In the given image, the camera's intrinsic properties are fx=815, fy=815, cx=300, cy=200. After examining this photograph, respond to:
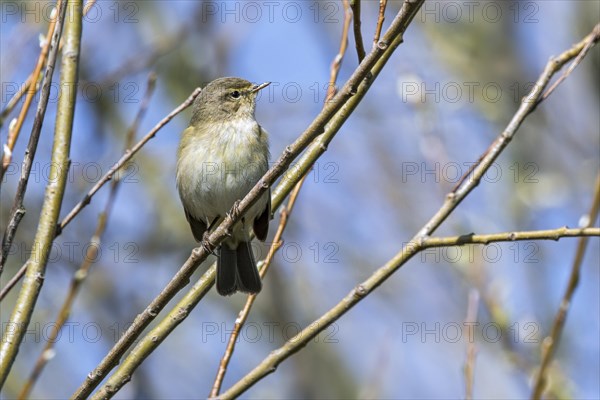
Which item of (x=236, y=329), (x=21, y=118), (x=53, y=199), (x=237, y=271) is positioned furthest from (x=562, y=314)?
(x=237, y=271)

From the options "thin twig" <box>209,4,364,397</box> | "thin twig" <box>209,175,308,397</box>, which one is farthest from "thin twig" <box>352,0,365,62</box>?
"thin twig" <box>209,175,308,397</box>

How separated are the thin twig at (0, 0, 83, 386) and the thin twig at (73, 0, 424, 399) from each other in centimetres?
26

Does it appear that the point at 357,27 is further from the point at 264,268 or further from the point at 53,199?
the point at 53,199

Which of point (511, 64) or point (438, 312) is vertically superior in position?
point (511, 64)

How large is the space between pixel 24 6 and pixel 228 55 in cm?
213

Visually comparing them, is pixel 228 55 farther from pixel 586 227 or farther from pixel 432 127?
pixel 586 227

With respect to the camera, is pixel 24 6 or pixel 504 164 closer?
pixel 24 6

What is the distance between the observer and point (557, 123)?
7328 mm

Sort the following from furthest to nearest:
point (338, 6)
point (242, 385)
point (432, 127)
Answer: point (338, 6), point (432, 127), point (242, 385)

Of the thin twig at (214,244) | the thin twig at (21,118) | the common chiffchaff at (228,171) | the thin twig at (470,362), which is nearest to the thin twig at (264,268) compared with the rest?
the thin twig at (214,244)

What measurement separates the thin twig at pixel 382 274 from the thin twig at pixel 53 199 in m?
0.64

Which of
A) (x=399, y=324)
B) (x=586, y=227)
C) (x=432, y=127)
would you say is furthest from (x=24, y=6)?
(x=586, y=227)

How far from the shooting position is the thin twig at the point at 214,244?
7.95 ft

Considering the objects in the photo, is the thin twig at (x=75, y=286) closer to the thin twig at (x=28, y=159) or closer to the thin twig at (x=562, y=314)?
the thin twig at (x=28, y=159)
